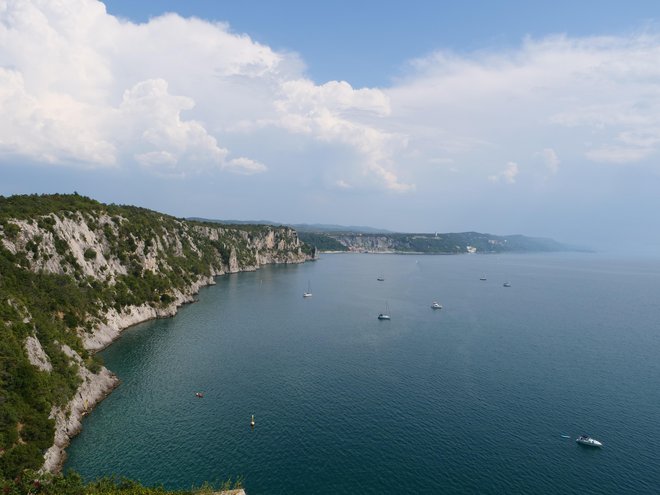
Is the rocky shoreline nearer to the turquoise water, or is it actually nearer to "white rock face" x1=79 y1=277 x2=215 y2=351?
"white rock face" x1=79 y1=277 x2=215 y2=351

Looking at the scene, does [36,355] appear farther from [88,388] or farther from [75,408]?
[88,388]

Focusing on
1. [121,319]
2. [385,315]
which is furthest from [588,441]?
[121,319]

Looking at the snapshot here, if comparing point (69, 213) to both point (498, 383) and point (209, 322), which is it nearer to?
point (209, 322)

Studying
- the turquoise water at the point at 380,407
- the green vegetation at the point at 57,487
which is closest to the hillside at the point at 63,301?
the turquoise water at the point at 380,407

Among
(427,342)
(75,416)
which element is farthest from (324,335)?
(75,416)

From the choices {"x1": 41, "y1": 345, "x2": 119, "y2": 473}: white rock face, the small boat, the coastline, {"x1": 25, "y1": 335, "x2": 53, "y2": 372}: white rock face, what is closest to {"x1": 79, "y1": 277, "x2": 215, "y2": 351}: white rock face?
the coastline
